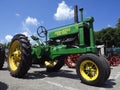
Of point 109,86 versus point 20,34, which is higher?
point 20,34

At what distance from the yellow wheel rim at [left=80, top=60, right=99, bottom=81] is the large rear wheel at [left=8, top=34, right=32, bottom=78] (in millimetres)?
2168

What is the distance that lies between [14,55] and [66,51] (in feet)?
7.90

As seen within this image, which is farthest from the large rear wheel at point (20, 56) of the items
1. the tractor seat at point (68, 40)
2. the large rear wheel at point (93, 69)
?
the large rear wheel at point (93, 69)

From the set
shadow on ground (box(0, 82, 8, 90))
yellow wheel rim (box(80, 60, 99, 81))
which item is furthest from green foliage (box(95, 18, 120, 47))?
shadow on ground (box(0, 82, 8, 90))

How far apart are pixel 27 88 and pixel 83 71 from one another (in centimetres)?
217

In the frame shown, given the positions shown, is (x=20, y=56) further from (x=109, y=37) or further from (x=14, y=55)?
(x=109, y=37)

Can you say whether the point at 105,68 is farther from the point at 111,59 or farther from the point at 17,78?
the point at 111,59

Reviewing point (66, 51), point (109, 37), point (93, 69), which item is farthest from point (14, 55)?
point (109, 37)

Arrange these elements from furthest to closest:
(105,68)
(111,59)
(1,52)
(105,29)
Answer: (105,29)
(111,59)
(1,52)
(105,68)

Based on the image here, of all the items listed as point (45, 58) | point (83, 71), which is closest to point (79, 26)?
point (83, 71)

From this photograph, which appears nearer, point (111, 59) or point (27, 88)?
point (27, 88)

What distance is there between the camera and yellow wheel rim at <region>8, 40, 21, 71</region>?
10223 mm

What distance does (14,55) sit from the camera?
10477mm

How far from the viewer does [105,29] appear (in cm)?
6725
